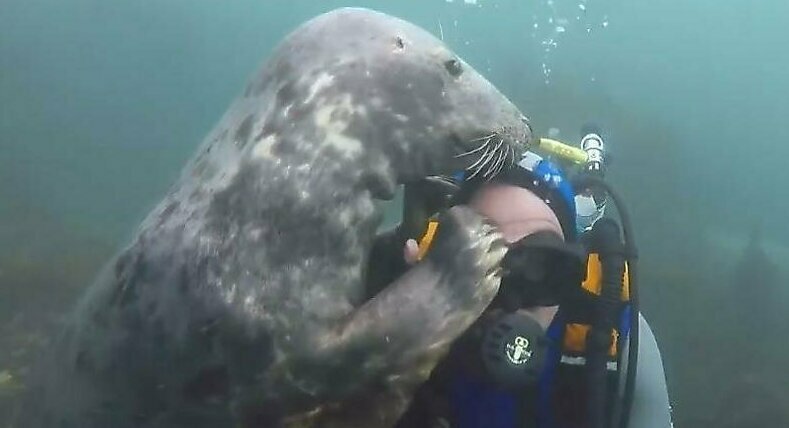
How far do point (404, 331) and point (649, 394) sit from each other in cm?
112

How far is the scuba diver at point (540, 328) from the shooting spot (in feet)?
8.16

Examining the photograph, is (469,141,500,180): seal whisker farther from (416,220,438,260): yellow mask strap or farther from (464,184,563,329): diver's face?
(416,220,438,260): yellow mask strap

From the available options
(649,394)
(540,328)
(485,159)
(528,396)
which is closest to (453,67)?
(485,159)

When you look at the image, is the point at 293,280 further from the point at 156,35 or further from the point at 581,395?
the point at 156,35

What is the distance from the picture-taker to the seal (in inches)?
86.7

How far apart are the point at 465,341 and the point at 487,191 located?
22.1 inches

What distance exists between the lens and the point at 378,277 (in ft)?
9.08

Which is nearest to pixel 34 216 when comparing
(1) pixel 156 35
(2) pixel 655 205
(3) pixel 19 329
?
(3) pixel 19 329

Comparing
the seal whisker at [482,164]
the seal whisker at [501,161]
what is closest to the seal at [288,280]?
the seal whisker at [482,164]

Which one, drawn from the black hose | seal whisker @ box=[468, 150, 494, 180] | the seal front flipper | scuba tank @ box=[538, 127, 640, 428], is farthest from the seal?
the black hose

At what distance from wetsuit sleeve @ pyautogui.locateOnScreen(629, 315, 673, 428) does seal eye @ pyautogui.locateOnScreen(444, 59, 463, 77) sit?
121cm

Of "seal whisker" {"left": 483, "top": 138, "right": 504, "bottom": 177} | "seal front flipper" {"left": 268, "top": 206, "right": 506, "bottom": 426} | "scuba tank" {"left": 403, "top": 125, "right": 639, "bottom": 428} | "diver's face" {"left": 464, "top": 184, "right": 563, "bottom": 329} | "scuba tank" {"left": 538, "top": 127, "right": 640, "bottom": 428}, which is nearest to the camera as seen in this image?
"seal front flipper" {"left": 268, "top": 206, "right": 506, "bottom": 426}

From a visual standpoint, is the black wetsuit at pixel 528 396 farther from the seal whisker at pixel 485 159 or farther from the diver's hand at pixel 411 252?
the seal whisker at pixel 485 159

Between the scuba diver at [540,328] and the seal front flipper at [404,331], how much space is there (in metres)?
0.16
